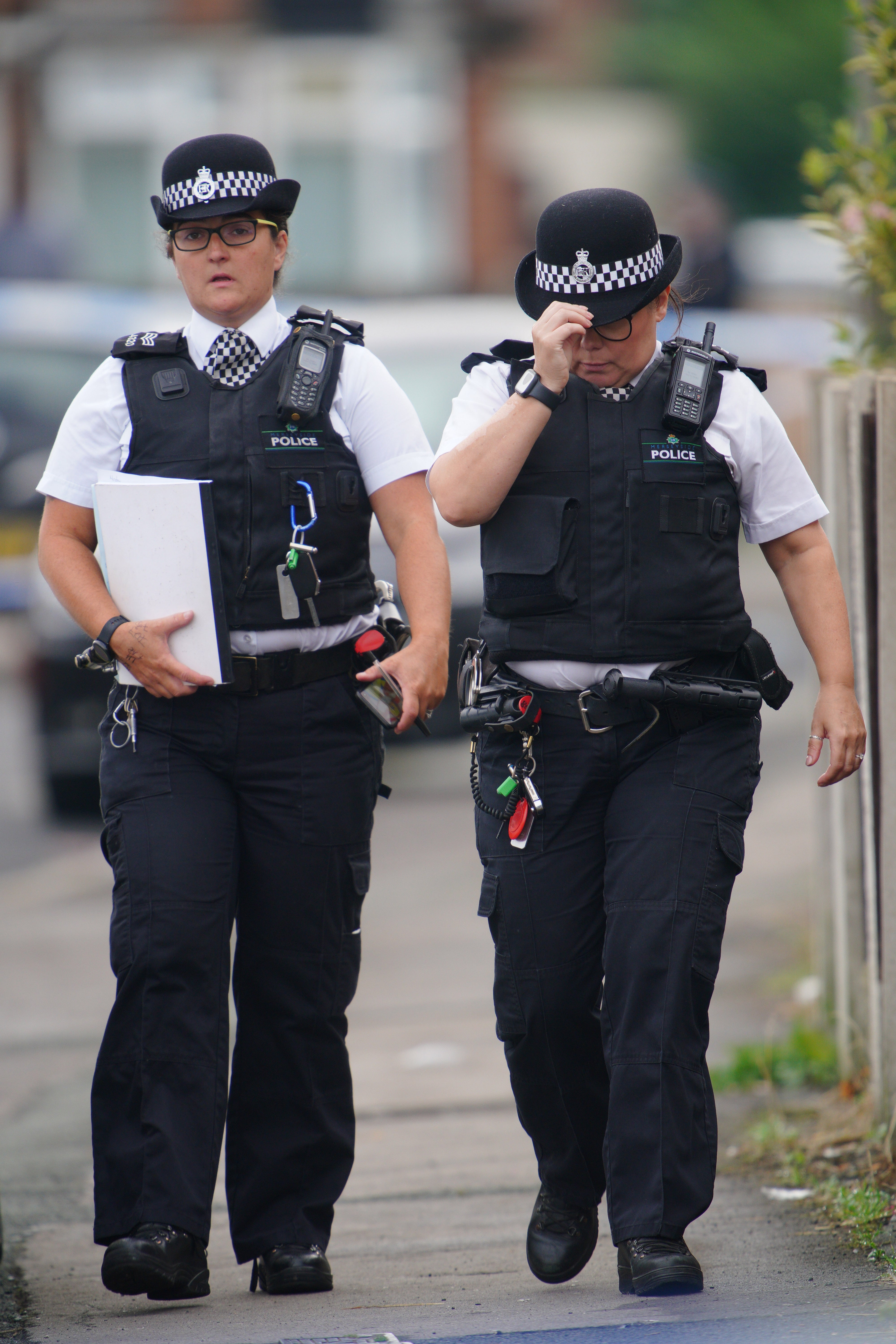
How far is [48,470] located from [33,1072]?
284 centimetres

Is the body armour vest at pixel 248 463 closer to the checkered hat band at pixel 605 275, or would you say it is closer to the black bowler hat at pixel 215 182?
the black bowler hat at pixel 215 182

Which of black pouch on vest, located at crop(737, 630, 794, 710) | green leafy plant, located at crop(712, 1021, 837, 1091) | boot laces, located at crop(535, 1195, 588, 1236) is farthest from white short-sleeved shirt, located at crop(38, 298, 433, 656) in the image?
green leafy plant, located at crop(712, 1021, 837, 1091)

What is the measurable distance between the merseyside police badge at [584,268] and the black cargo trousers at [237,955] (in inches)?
36.4

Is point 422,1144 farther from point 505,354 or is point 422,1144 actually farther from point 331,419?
point 505,354

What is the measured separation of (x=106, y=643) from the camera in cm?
389

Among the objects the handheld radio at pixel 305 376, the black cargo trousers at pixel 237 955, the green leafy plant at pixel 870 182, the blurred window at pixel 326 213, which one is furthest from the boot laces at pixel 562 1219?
the blurred window at pixel 326 213

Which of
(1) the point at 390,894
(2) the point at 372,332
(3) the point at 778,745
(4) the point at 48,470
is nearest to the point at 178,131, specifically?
(2) the point at 372,332

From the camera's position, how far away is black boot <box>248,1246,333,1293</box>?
394 cm

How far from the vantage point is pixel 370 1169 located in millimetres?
5184

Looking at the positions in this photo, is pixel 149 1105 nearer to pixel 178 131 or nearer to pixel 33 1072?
pixel 33 1072

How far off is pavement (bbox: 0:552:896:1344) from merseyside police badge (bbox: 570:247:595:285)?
1.88 meters

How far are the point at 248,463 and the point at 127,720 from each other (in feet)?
1.84

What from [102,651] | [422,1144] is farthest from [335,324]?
[422,1144]

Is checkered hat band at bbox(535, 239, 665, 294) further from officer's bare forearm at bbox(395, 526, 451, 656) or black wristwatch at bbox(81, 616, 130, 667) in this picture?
black wristwatch at bbox(81, 616, 130, 667)
